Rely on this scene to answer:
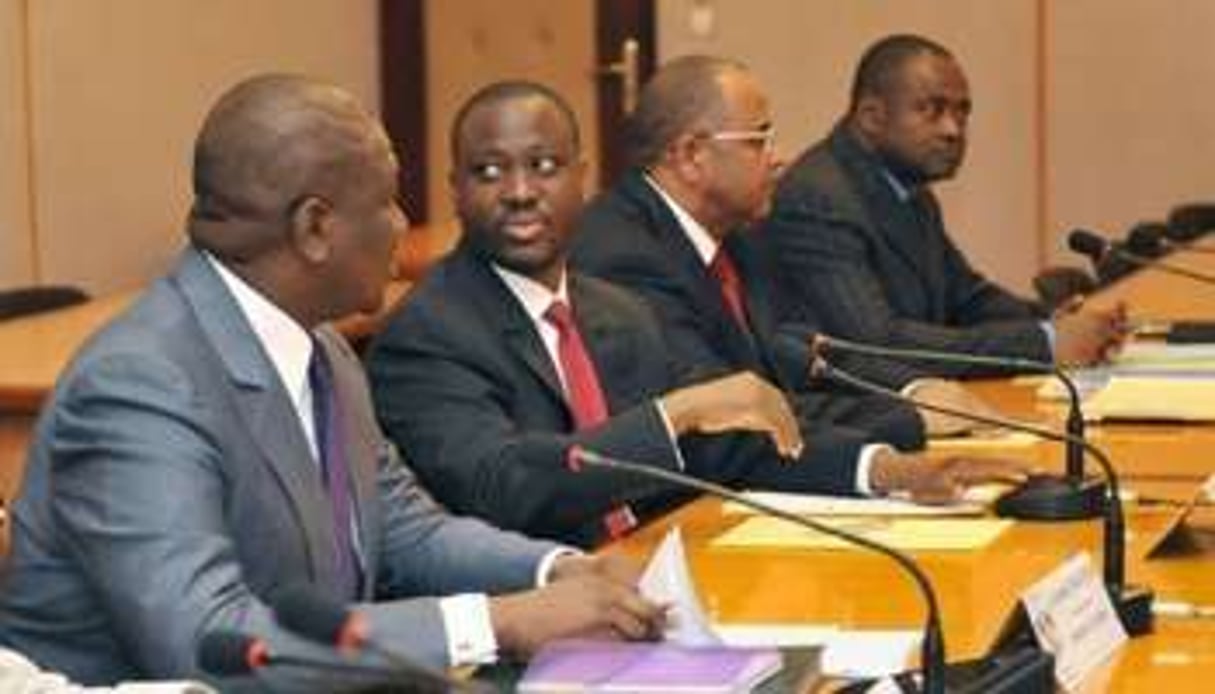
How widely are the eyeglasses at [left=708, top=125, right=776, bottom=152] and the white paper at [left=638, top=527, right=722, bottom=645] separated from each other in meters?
2.13

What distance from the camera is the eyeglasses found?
5.14 m

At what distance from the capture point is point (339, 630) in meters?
2.00

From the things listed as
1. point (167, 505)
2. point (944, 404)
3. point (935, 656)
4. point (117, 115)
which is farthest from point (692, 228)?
point (117, 115)

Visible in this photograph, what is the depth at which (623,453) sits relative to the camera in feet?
12.8

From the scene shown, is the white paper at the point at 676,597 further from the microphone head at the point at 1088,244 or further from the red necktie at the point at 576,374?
the microphone head at the point at 1088,244

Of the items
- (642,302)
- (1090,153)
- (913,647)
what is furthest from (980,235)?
(913,647)

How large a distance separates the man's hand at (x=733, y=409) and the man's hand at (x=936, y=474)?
33cm

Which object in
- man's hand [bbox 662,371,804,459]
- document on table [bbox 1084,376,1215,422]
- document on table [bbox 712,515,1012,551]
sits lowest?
document on table [bbox 1084,376,1215,422]

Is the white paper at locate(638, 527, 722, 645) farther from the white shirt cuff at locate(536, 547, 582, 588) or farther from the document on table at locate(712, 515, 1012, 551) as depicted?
the document on table at locate(712, 515, 1012, 551)

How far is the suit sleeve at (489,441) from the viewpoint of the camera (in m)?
3.92

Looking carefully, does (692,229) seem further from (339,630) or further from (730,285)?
(339,630)

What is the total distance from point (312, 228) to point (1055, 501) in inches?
54.3

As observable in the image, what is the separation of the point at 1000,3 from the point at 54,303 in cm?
430

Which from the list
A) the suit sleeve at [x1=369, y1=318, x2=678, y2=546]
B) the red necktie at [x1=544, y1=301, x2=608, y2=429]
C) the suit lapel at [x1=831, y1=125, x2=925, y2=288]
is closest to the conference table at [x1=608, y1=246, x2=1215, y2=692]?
the suit sleeve at [x1=369, y1=318, x2=678, y2=546]
